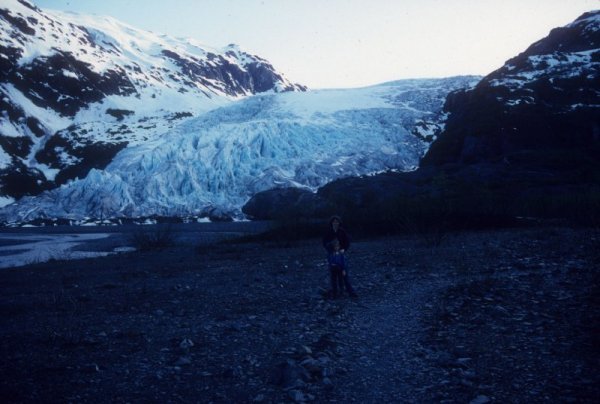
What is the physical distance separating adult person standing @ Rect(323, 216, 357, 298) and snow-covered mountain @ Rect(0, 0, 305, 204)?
38123mm

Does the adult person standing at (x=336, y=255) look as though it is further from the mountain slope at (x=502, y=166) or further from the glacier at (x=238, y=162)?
the glacier at (x=238, y=162)

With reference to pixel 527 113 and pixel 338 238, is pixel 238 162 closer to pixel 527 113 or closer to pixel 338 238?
pixel 527 113

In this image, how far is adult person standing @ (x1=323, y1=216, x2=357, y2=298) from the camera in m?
6.27

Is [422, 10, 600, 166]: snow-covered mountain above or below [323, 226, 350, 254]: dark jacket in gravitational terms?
above

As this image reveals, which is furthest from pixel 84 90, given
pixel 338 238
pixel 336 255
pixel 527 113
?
pixel 336 255

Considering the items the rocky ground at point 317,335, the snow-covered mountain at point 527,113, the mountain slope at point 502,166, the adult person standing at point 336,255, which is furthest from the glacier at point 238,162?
the adult person standing at point 336,255

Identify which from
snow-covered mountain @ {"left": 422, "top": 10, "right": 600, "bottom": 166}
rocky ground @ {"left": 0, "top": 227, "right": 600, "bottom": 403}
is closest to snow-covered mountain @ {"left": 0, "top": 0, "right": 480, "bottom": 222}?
snow-covered mountain @ {"left": 422, "top": 10, "right": 600, "bottom": 166}

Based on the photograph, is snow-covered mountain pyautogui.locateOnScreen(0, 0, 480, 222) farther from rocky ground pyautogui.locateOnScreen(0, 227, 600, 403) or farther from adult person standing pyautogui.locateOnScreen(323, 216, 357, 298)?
adult person standing pyautogui.locateOnScreen(323, 216, 357, 298)

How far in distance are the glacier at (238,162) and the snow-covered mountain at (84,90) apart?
9.52m

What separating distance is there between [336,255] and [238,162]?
26.3 m

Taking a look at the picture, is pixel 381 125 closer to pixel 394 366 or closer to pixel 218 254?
pixel 218 254

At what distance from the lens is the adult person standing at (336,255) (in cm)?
627

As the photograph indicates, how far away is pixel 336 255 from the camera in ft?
20.6

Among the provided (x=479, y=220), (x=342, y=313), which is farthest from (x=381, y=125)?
(x=342, y=313)
